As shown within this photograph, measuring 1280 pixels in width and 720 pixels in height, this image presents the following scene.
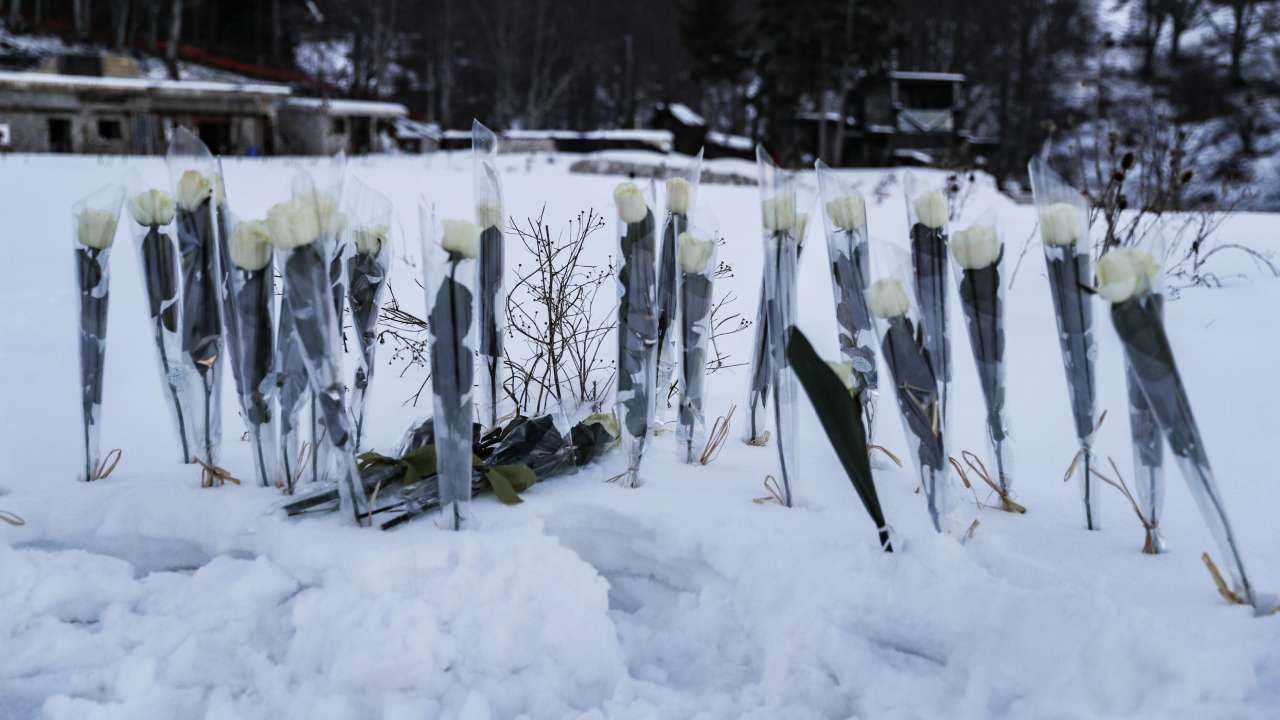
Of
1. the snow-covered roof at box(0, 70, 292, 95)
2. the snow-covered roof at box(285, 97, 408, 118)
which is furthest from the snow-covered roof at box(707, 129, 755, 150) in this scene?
the snow-covered roof at box(0, 70, 292, 95)

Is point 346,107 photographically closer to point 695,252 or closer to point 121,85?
point 121,85

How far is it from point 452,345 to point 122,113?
16.6m

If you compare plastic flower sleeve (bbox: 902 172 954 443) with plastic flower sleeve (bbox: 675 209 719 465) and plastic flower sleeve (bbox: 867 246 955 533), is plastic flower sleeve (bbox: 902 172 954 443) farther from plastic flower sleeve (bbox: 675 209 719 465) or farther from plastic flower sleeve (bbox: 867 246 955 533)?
plastic flower sleeve (bbox: 675 209 719 465)

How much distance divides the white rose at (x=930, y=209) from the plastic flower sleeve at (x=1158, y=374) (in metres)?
0.42

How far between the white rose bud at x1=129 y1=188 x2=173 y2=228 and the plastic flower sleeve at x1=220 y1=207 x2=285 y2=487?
0.12 meters

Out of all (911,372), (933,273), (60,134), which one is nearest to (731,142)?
(60,134)

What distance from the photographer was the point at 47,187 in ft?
19.9

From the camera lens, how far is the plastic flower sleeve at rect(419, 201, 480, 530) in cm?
151

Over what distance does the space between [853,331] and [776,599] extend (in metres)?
0.67

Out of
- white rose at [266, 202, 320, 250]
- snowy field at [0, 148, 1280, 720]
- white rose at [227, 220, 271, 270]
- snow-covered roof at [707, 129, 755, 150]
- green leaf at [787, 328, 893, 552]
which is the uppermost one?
snow-covered roof at [707, 129, 755, 150]

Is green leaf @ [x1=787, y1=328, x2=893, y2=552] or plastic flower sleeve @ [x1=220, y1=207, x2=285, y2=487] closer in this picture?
green leaf @ [x1=787, y1=328, x2=893, y2=552]

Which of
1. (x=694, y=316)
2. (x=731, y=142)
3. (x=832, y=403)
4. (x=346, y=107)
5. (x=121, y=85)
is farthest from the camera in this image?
(x=731, y=142)

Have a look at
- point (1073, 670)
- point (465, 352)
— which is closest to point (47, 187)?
point (465, 352)

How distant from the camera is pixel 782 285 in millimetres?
1730
